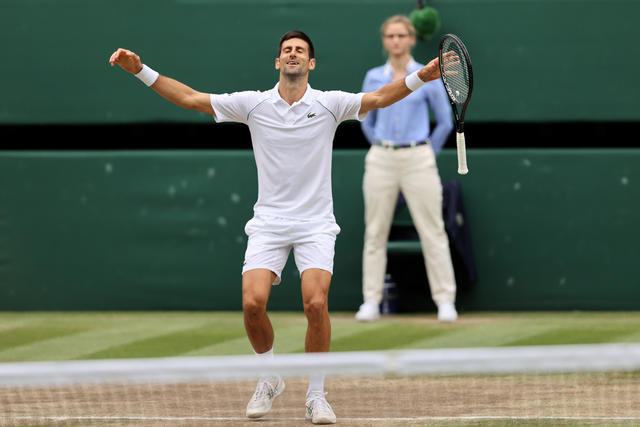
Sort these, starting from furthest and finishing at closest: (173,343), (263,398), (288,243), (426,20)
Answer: (426,20)
(173,343)
(288,243)
(263,398)

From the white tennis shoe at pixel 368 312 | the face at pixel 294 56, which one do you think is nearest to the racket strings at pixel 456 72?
the face at pixel 294 56

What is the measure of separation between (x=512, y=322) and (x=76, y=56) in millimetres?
4299

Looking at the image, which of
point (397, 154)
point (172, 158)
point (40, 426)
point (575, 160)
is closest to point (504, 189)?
point (575, 160)

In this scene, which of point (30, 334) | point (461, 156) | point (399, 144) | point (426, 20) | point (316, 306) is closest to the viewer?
point (461, 156)

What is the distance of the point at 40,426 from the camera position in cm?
490

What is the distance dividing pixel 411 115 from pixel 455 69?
119 inches

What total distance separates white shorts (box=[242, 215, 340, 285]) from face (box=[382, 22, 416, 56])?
3.04m

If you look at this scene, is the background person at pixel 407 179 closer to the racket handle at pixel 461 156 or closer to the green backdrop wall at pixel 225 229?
the green backdrop wall at pixel 225 229

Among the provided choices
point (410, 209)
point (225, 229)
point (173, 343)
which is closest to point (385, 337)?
point (410, 209)

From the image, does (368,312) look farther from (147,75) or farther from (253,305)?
(147,75)

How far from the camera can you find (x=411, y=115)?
26.8 ft

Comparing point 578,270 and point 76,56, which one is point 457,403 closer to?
point 578,270

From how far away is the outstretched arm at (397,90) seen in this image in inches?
204

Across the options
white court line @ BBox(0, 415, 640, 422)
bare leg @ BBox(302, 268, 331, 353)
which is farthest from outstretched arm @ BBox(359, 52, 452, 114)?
white court line @ BBox(0, 415, 640, 422)
